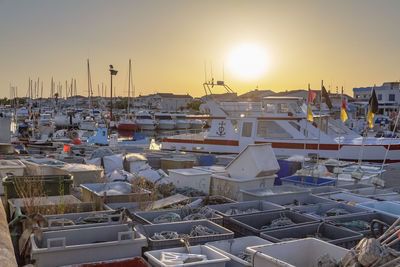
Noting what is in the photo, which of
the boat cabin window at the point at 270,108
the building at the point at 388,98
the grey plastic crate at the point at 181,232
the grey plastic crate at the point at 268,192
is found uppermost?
the building at the point at 388,98

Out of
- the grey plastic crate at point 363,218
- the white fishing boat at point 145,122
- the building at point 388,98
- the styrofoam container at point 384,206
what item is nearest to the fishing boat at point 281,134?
the styrofoam container at point 384,206

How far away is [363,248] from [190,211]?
3410mm

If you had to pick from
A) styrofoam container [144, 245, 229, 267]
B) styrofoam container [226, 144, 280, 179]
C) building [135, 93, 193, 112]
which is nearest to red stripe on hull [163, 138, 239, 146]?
styrofoam container [226, 144, 280, 179]

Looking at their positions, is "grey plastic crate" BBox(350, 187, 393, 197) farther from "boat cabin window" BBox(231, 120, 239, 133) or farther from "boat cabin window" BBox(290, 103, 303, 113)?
"boat cabin window" BBox(231, 120, 239, 133)

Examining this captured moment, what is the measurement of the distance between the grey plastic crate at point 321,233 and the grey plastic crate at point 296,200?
1.78m

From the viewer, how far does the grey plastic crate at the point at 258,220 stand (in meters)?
6.06

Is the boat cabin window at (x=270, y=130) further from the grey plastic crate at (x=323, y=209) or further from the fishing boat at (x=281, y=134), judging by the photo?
the grey plastic crate at (x=323, y=209)

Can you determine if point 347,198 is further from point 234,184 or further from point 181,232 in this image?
point 181,232

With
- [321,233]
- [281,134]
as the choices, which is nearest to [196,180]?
[321,233]

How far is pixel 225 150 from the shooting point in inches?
852

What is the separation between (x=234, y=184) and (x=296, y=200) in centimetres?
137

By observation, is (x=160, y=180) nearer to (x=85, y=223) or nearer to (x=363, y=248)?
(x=85, y=223)

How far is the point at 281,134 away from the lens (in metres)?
20.8

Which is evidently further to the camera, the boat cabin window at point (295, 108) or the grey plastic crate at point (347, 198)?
the boat cabin window at point (295, 108)
